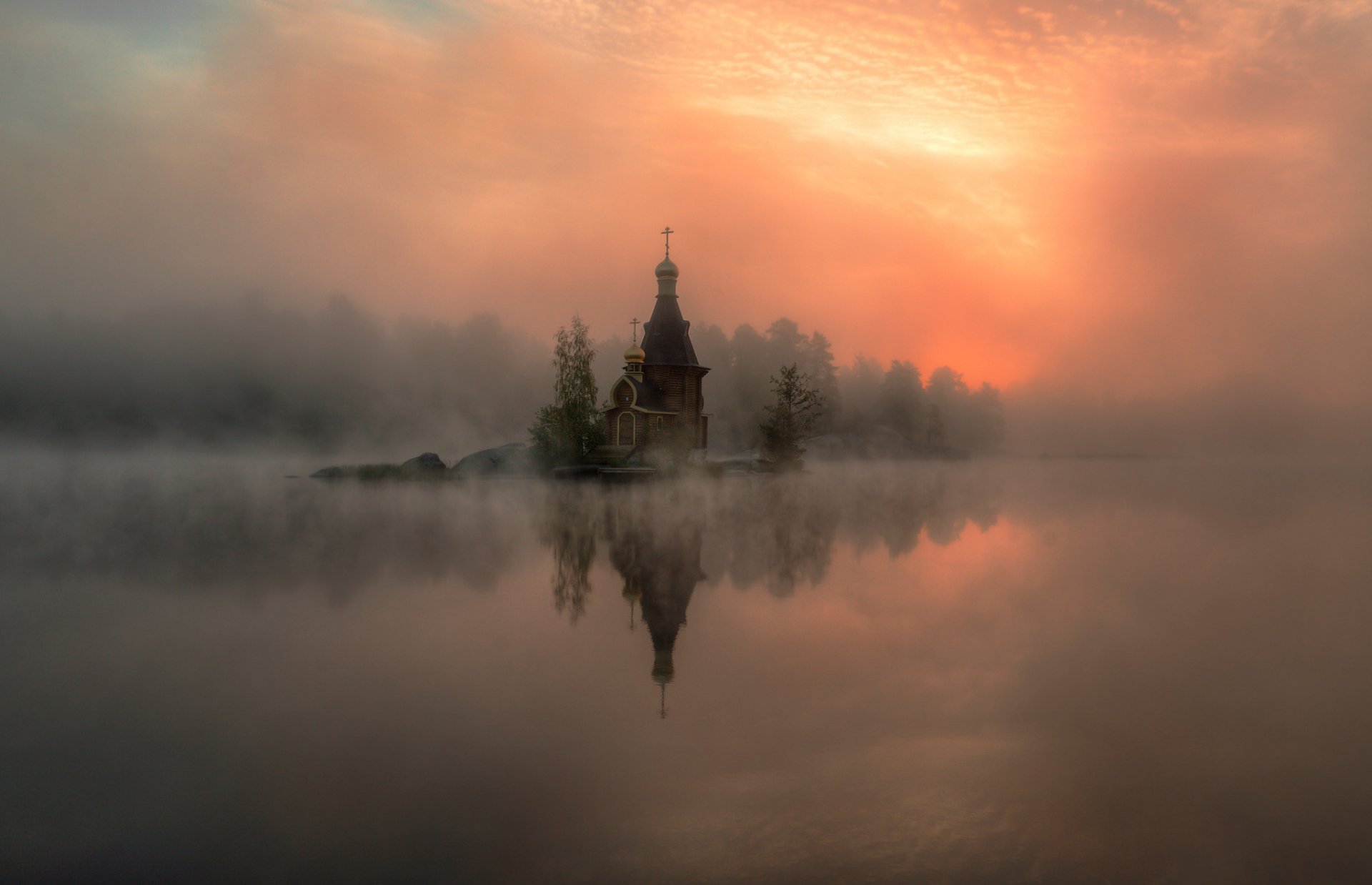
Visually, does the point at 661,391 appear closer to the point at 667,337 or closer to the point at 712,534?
the point at 667,337

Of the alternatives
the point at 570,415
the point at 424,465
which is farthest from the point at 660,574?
the point at 424,465

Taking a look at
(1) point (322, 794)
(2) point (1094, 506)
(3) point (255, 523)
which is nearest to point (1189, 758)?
(1) point (322, 794)

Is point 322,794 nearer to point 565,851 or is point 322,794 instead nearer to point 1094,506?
point 565,851

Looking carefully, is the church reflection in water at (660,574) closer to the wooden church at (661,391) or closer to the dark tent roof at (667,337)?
the wooden church at (661,391)

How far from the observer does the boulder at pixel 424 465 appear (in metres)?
49.1

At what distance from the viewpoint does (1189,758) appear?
6441 millimetres

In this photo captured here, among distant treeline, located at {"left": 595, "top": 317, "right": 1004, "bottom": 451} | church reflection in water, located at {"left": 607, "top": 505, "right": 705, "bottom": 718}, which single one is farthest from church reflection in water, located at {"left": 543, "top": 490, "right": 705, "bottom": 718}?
distant treeline, located at {"left": 595, "top": 317, "right": 1004, "bottom": 451}

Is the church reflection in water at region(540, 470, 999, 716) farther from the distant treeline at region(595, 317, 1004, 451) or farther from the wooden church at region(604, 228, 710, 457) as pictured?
the distant treeline at region(595, 317, 1004, 451)

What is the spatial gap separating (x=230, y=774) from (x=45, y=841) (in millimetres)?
1133

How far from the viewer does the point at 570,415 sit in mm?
46219

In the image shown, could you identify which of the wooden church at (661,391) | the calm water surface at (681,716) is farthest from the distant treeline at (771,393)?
the calm water surface at (681,716)

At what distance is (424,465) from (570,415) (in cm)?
1104

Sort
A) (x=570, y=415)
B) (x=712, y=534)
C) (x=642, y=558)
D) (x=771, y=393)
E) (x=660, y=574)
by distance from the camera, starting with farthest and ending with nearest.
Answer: (x=771, y=393)
(x=570, y=415)
(x=712, y=534)
(x=642, y=558)
(x=660, y=574)

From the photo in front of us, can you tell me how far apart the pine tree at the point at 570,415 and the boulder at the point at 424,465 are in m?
7.60
